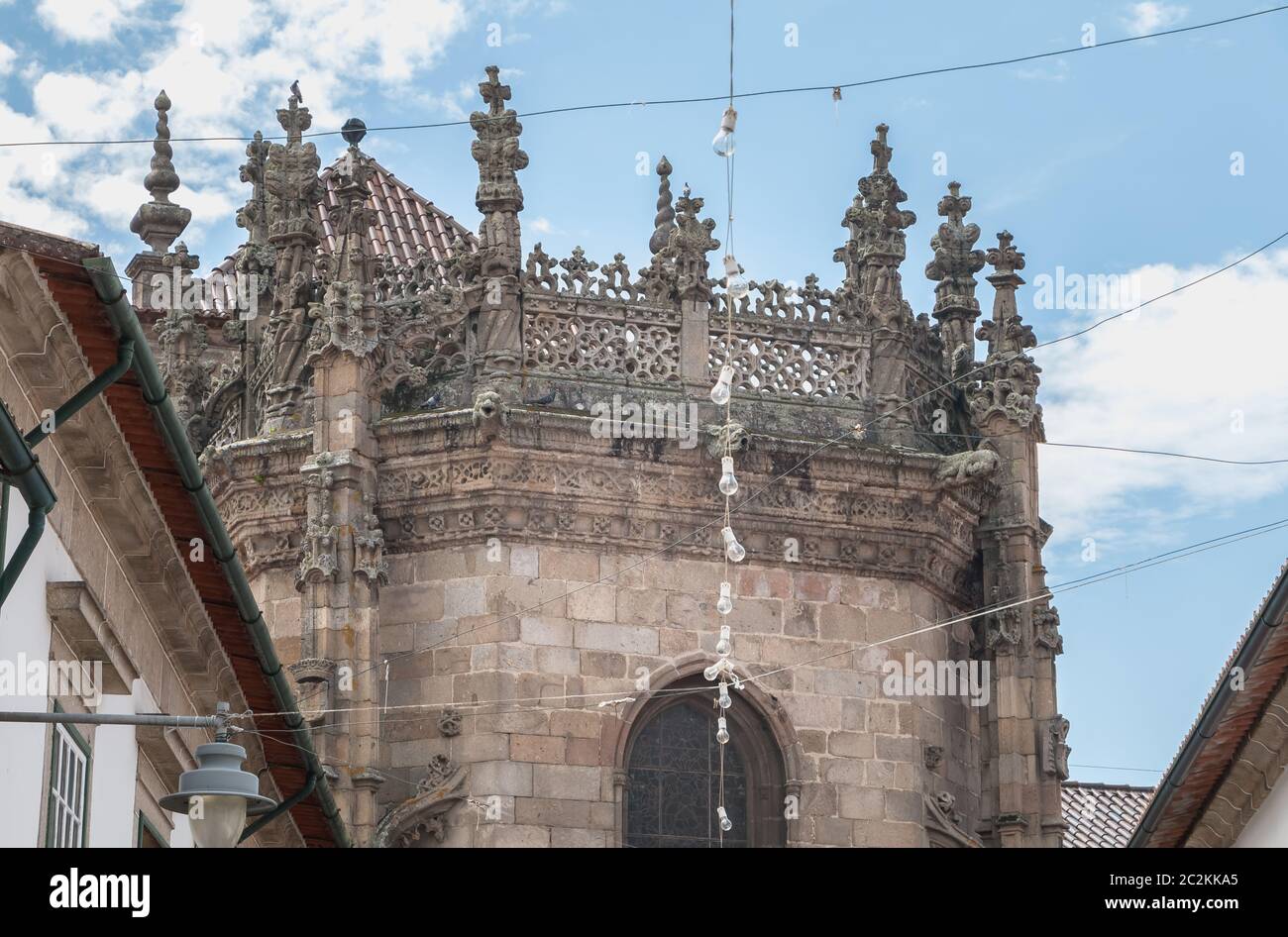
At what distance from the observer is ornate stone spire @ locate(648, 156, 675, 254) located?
2834 centimetres

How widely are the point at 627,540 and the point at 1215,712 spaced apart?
9.04m

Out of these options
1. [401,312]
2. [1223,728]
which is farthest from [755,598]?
[1223,728]

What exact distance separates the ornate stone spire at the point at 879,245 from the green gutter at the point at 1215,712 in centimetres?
829

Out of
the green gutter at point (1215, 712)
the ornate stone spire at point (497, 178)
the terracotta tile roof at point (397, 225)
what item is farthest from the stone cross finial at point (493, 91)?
the green gutter at point (1215, 712)

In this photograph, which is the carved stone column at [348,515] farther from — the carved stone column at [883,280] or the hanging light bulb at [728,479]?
the carved stone column at [883,280]

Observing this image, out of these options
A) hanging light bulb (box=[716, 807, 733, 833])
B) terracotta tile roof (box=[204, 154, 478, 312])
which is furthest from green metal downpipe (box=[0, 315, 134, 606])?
terracotta tile roof (box=[204, 154, 478, 312])

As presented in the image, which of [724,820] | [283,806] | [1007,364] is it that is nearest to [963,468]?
[1007,364]

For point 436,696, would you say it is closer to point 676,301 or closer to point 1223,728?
point 676,301

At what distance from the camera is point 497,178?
84.4 ft

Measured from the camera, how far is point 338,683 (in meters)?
24.2

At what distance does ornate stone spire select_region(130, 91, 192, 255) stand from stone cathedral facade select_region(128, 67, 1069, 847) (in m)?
9.46

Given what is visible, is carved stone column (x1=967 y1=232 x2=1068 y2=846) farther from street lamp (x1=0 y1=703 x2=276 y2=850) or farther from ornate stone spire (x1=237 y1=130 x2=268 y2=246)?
street lamp (x1=0 y1=703 x2=276 y2=850)

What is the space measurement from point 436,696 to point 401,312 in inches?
142

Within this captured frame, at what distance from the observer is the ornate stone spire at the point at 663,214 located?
28344mm
